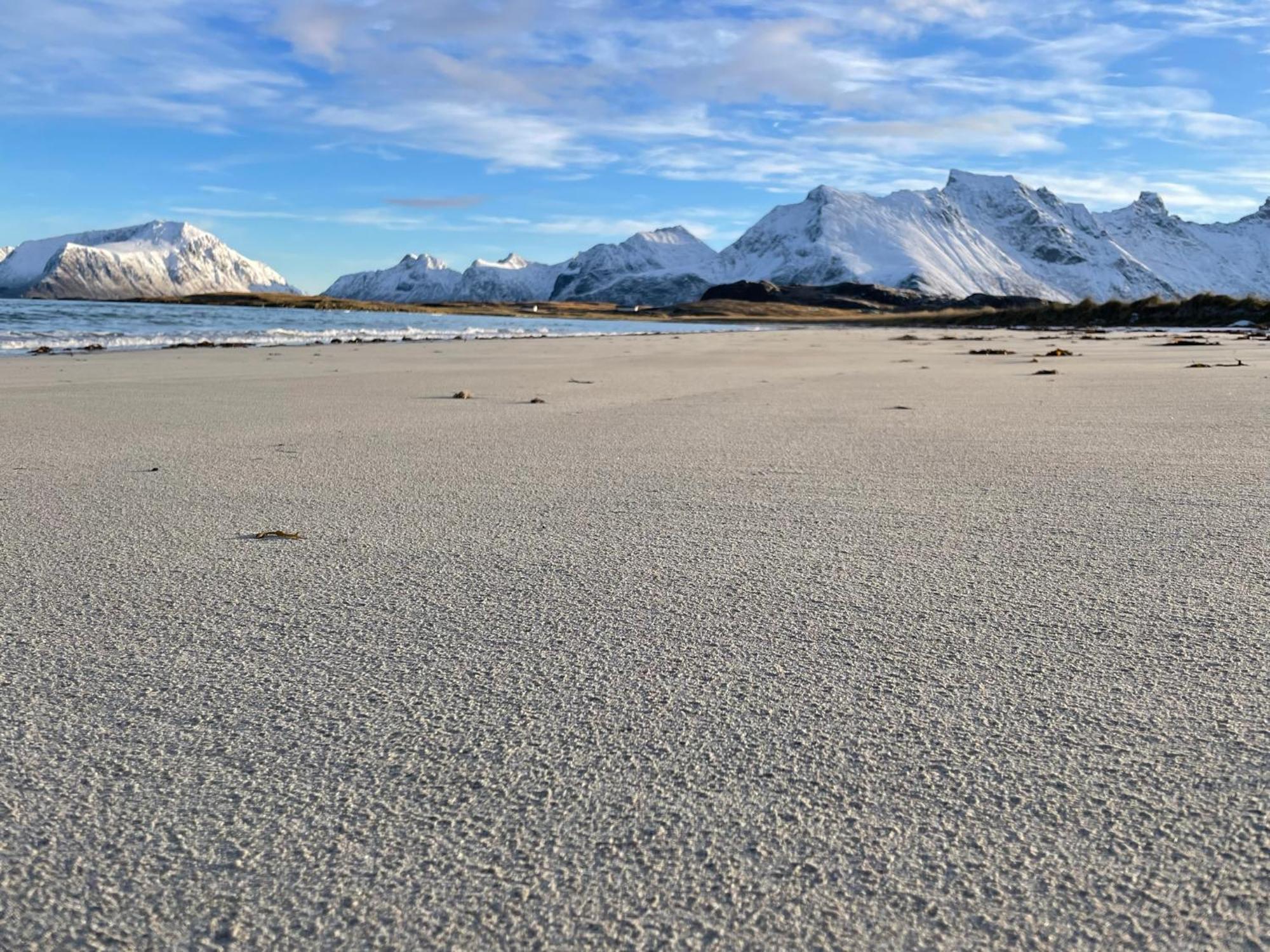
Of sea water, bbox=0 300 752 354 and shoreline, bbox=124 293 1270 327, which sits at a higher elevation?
shoreline, bbox=124 293 1270 327

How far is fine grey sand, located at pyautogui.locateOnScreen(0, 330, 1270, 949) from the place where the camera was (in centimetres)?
105

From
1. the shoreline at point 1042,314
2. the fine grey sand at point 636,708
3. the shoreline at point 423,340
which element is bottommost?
the fine grey sand at point 636,708

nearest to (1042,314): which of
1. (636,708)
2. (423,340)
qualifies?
(423,340)

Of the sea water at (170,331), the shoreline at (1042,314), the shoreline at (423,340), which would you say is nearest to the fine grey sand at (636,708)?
the shoreline at (423,340)

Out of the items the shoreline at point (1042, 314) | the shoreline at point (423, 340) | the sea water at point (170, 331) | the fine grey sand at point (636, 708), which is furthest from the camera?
the shoreline at point (1042, 314)

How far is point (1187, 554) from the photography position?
2334 mm

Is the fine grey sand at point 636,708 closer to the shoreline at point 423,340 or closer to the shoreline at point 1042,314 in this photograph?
the shoreline at point 423,340

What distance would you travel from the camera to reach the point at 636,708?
1515 millimetres

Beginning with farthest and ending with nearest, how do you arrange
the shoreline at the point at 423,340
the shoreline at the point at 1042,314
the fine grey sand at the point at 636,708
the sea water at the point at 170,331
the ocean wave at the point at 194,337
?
the shoreline at the point at 1042,314, the sea water at the point at 170,331, the ocean wave at the point at 194,337, the shoreline at the point at 423,340, the fine grey sand at the point at 636,708

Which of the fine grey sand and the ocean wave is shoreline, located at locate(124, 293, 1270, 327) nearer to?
the ocean wave

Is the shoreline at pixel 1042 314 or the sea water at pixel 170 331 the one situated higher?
the shoreline at pixel 1042 314

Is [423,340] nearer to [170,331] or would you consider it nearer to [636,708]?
[170,331]

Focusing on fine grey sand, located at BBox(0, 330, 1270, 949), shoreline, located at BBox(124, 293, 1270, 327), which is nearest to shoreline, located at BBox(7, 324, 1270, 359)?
shoreline, located at BBox(124, 293, 1270, 327)

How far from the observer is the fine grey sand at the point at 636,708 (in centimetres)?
105
